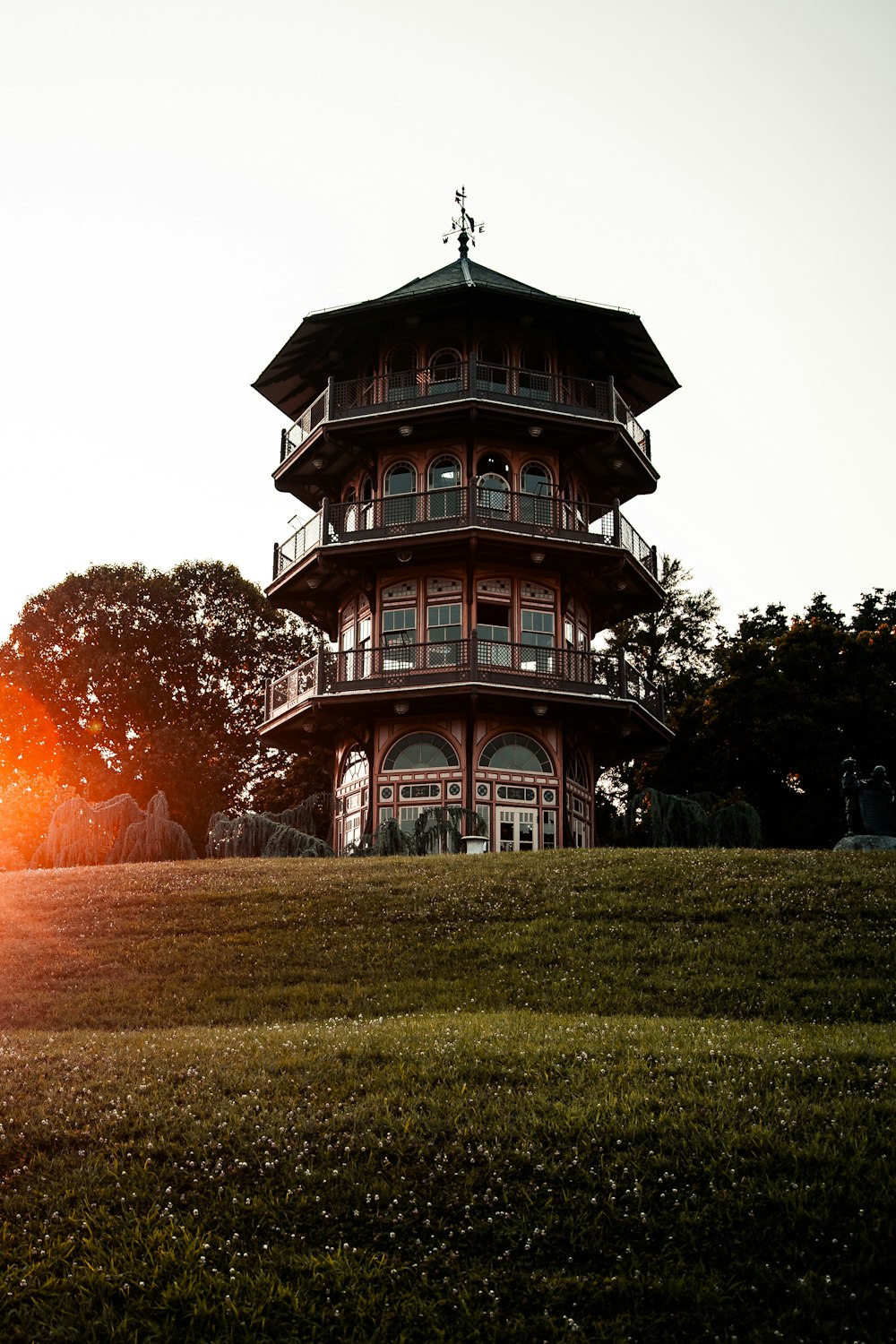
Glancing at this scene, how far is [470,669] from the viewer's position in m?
32.3

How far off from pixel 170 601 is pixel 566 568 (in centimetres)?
2273

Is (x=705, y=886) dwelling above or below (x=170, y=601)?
below

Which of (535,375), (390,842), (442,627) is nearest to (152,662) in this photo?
(442,627)

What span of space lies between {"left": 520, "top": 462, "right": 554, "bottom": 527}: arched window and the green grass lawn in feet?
63.2

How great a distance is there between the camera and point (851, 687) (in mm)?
43938

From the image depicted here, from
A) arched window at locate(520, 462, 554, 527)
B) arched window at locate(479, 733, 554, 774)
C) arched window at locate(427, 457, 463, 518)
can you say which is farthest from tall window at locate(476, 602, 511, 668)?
arched window at locate(427, 457, 463, 518)

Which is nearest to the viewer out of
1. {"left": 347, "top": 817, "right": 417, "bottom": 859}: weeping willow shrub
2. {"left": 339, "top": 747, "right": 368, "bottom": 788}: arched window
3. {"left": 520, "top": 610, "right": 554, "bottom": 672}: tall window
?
{"left": 347, "top": 817, "right": 417, "bottom": 859}: weeping willow shrub

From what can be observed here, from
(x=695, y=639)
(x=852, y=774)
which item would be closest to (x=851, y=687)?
(x=695, y=639)

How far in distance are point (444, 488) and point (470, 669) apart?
5.77 meters

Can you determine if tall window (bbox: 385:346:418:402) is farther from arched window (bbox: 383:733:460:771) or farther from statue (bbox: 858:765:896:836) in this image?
statue (bbox: 858:765:896:836)

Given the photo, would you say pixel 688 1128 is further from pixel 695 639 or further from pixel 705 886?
pixel 695 639

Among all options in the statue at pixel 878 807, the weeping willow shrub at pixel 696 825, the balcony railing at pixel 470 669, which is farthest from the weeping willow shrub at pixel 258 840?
the statue at pixel 878 807

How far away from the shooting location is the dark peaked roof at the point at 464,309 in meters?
35.2

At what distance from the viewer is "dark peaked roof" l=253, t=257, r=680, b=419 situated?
3516 centimetres
